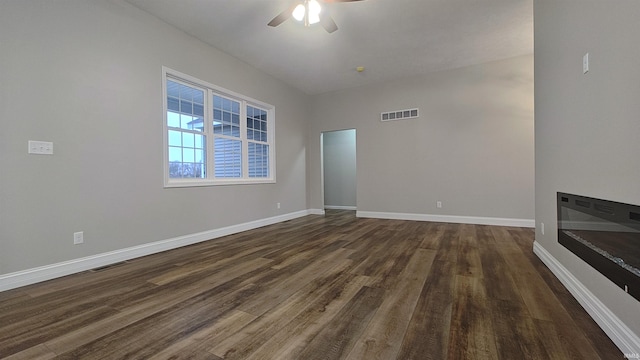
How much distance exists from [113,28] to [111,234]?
2.26 meters

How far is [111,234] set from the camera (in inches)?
110

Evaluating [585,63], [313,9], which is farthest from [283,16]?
[585,63]

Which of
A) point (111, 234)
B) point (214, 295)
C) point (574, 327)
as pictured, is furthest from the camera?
point (111, 234)

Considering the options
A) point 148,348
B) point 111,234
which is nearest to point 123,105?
point 111,234

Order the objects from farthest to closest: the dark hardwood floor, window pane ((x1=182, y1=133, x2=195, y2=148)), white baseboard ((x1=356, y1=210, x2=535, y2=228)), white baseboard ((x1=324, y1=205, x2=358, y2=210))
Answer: white baseboard ((x1=324, y1=205, x2=358, y2=210))
white baseboard ((x1=356, y1=210, x2=535, y2=228))
window pane ((x1=182, y1=133, x2=195, y2=148))
the dark hardwood floor

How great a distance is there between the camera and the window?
3.52 m

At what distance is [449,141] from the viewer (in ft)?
16.3

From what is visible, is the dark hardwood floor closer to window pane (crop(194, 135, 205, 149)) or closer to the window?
the window

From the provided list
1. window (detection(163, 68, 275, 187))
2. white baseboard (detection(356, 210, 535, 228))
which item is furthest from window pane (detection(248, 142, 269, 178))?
white baseboard (detection(356, 210, 535, 228))

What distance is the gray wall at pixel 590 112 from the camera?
126 centimetres

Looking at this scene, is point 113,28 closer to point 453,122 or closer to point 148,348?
point 148,348

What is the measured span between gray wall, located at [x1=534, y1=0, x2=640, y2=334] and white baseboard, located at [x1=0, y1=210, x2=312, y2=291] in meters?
4.04

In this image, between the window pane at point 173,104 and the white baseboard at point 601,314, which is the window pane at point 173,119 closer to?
the window pane at point 173,104

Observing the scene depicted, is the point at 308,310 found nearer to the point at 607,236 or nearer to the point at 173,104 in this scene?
the point at 607,236
